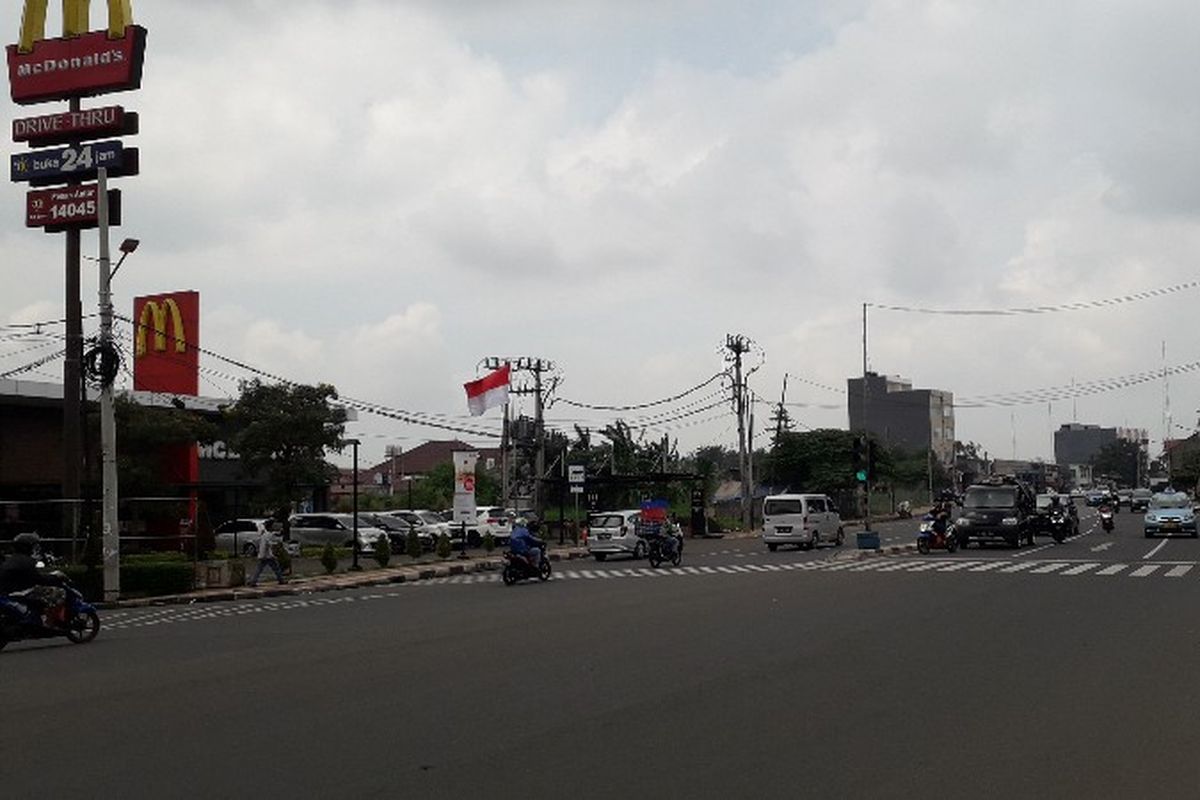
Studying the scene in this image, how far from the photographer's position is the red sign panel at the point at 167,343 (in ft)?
160

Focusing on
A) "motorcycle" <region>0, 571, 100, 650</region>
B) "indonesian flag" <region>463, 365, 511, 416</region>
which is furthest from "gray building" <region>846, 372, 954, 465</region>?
"motorcycle" <region>0, 571, 100, 650</region>

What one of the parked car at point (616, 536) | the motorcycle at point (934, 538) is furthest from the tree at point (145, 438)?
the motorcycle at point (934, 538)

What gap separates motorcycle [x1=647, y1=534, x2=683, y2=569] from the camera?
3712 cm

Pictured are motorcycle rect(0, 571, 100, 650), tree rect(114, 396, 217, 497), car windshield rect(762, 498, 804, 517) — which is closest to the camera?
motorcycle rect(0, 571, 100, 650)

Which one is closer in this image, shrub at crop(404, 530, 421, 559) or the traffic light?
the traffic light

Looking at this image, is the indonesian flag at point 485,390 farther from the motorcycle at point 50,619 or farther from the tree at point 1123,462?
the tree at point 1123,462

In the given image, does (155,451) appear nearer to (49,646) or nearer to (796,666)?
(49,646)

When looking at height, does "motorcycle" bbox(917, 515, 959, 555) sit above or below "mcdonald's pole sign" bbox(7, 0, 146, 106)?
below

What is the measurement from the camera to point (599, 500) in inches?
2913

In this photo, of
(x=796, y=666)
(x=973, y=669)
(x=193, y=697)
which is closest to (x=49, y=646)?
(x=193, y=697)

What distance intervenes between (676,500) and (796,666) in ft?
249

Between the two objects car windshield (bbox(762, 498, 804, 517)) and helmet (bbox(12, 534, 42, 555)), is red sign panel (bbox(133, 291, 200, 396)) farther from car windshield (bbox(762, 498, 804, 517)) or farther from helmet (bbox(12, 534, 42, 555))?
helmet (bbox(12, 534, 42, 555))

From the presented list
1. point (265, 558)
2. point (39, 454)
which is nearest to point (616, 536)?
point (265, 558)

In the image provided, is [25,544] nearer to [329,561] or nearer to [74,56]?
[329,561]
